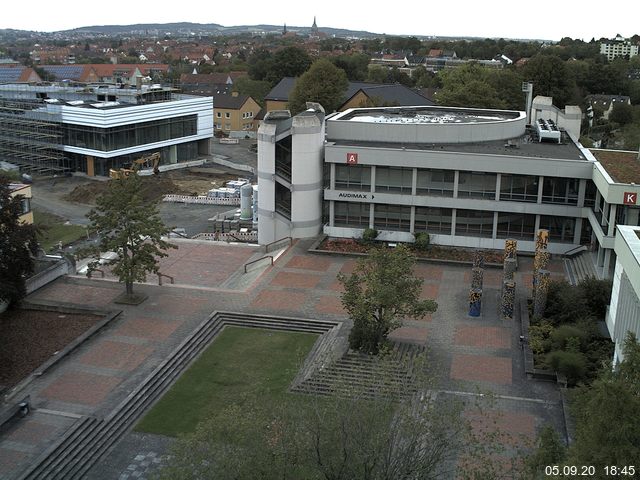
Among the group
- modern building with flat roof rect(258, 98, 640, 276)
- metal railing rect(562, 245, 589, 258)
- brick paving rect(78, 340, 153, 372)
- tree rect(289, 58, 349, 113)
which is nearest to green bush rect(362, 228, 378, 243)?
modern building with flat roof rect(258, 98, 640, 276)

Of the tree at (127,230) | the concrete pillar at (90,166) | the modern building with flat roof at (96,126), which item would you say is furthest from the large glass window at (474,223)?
the concrete pillar at (90,166)

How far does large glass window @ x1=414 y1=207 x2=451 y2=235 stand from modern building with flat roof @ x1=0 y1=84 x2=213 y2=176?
36.4 meters

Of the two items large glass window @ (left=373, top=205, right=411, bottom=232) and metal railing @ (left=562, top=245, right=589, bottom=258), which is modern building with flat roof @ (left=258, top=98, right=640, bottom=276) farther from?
metal railing @ (left=562, top=245, right=589, bottom=258)

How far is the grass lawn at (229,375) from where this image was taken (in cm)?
2494

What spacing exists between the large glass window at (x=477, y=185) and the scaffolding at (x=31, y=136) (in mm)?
44389

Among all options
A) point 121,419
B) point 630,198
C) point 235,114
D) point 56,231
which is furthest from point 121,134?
point 121,419

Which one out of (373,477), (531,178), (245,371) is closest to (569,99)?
(531,178)

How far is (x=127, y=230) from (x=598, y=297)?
20.9m

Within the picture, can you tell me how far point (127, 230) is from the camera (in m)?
33.2

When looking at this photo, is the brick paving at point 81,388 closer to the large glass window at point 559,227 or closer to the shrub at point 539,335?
the shrub at point 539,335

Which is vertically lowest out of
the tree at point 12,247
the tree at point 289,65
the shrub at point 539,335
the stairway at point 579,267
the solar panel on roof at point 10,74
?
the shrub at point 539,335

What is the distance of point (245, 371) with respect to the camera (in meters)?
28.2

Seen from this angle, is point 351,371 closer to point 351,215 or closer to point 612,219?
point 612,219

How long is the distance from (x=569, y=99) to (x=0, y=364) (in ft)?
252
